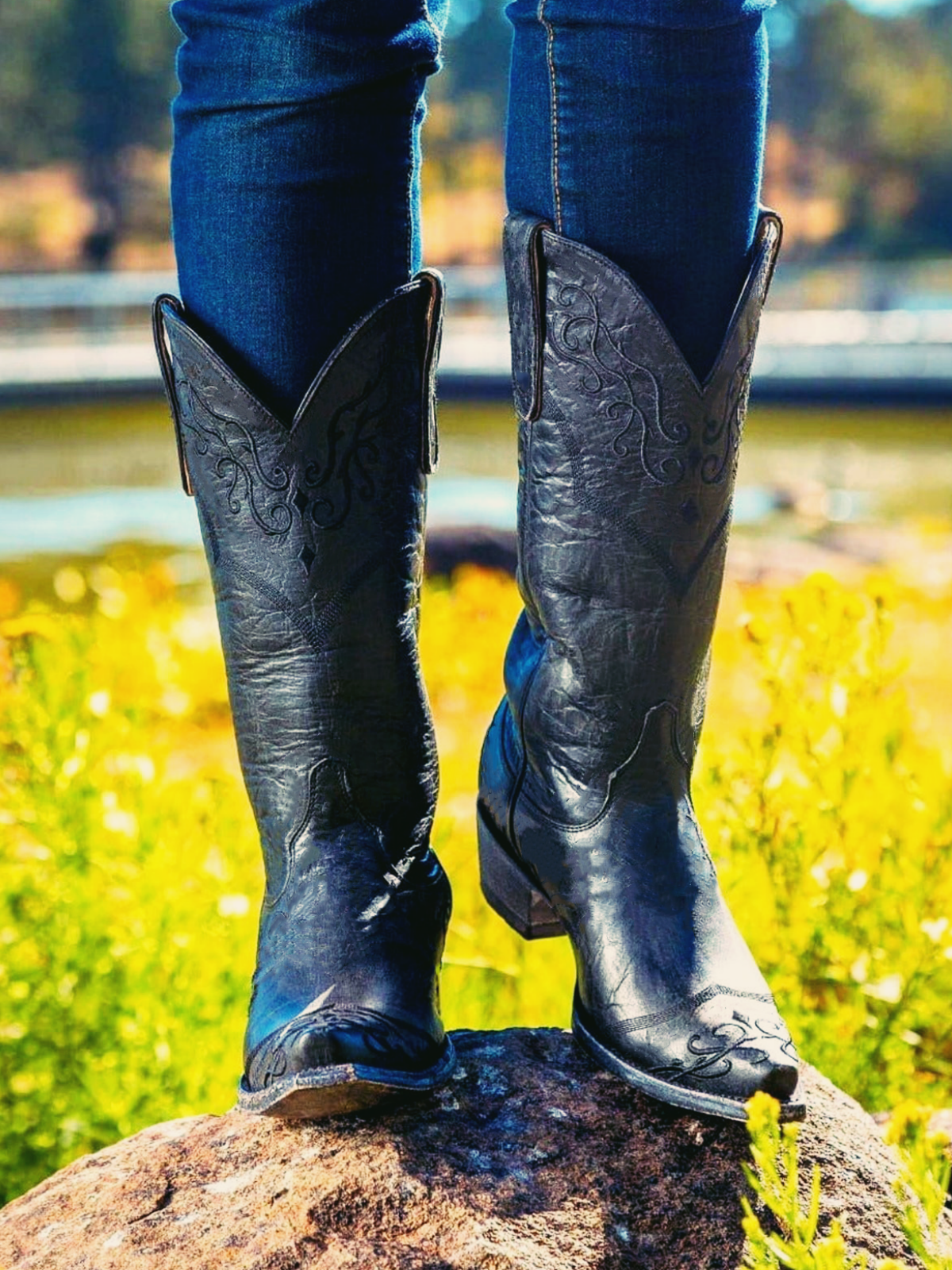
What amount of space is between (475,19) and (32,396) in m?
31.4

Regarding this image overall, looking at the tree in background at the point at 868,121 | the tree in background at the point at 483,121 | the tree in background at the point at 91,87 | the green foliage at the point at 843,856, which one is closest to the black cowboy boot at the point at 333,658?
the green foliage at the point at 843,856

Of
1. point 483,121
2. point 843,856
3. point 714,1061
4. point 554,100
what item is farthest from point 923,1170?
point 483,121

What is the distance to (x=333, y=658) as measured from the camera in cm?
131

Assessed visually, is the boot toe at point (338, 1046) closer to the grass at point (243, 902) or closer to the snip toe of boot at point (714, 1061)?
the snip toe of boot at point (714, 1061)

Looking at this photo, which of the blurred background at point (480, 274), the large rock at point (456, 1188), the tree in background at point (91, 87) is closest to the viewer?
the large rock at point (456, 1188)

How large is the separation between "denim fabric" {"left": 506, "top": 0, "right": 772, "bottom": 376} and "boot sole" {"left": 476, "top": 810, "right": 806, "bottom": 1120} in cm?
48

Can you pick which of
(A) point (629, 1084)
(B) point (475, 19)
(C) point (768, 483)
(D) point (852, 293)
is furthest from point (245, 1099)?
(B) point (475, 19)

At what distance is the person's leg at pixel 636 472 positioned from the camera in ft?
3.94

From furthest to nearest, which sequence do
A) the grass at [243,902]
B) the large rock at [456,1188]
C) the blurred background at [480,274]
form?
the blurred background at [480,274] → the grass at [243,902] → the large rock at [456,1188]

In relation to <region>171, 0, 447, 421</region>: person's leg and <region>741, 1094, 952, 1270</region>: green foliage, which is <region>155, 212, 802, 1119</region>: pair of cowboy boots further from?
<region>741, 1094, 952, 1270</region>: green foliage

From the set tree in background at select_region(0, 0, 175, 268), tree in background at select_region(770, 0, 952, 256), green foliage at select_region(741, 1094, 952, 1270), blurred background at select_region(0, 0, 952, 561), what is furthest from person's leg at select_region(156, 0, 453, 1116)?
tree in background at select_region(770, 0, 952, 256)

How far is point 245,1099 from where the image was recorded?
1.24 m

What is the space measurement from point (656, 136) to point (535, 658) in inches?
17.4

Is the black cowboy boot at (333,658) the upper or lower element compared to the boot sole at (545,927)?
upper
